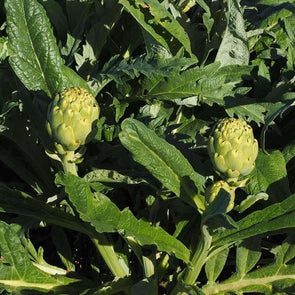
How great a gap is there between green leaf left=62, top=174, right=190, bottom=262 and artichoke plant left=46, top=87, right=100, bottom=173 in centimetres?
9

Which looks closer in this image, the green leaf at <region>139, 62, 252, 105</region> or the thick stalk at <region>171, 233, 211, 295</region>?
the thick stalk at <region>171, 233, 211, 295</region>

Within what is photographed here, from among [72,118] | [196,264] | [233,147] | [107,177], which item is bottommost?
[196,264]

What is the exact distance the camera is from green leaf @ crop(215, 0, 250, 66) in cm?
161

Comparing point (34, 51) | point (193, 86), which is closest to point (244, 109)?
point (193, 86)

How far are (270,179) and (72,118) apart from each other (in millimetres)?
535

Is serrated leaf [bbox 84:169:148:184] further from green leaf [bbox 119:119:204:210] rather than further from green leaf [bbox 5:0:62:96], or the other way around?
green leaf [bbox 5:0:62:96]

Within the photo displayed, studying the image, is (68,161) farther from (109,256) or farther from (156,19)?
(156,19)

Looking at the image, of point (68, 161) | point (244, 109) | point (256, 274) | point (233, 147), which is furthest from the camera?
point (244, 109)

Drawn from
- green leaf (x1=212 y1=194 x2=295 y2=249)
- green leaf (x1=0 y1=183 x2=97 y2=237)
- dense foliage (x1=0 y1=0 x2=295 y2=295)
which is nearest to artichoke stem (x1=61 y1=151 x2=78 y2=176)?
dense foliage (x1=0 y1=0 x2=295 y2=295)

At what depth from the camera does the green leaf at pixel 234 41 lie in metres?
1.61

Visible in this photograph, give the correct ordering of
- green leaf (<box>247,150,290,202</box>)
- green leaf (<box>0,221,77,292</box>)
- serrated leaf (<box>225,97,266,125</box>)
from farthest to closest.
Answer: serrated leaf (<box>225,97,266,125</box>), green leaf (<box>247,150,290,202</box>), green leaf (<box>0,221,77,292</box>)

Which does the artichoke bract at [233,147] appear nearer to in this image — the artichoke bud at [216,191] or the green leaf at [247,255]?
the artichoke bud at [216,191]

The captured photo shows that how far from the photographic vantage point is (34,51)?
1.48 m

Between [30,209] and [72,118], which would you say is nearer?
[72,118]
